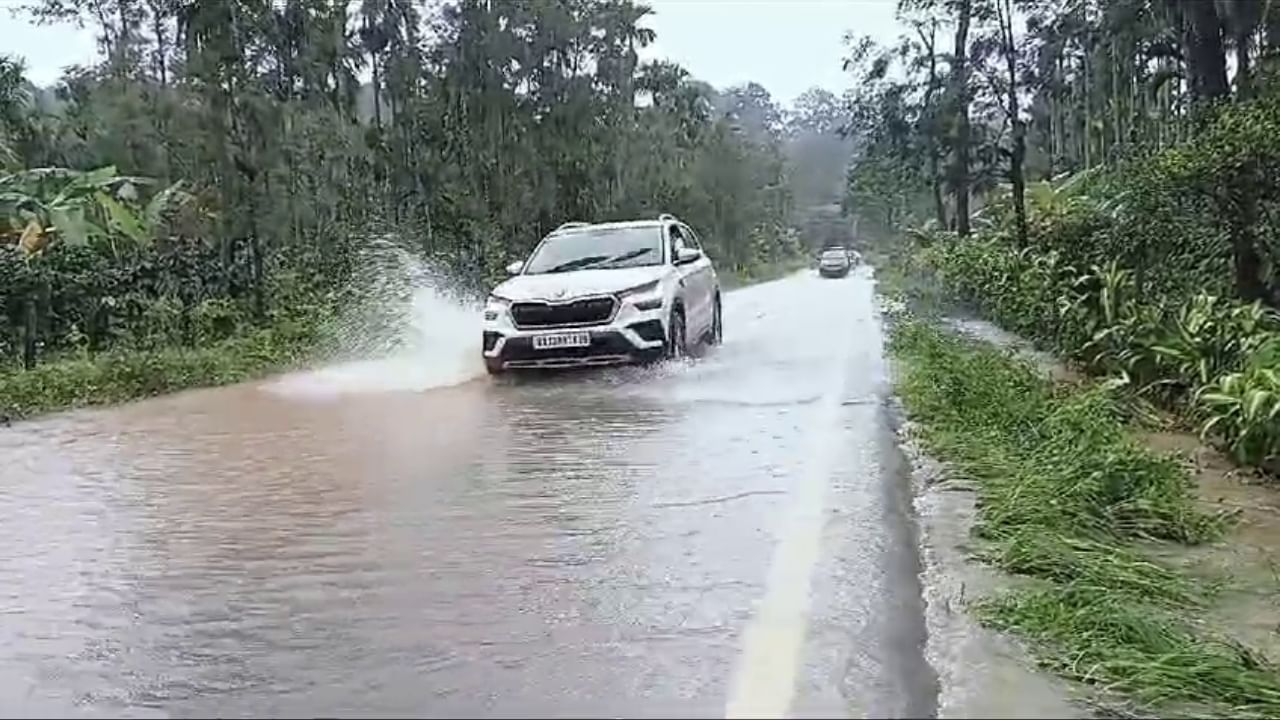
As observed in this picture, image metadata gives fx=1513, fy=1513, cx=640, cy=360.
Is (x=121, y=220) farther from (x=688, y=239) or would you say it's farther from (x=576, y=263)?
(x=688, y=239)

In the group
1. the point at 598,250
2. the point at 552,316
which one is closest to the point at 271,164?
the point at 598,250

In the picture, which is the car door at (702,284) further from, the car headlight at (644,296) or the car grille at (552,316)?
the car grille at (552,316)

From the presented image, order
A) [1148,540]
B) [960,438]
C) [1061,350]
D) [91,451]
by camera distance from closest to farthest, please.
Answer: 1. [1148,540]
2. [960,438]
3. [91,451]
4. [1061,350]

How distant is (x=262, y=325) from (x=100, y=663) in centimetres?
1390

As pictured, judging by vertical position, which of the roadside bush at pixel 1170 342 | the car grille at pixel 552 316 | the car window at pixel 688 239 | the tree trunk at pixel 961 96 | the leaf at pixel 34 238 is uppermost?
the tree trunk at pixel 961 96

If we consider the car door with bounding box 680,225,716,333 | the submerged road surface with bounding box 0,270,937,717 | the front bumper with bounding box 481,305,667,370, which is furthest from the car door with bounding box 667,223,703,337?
the submerged road surface with bounding box 0,270,937,717

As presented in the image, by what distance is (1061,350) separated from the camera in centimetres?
1335

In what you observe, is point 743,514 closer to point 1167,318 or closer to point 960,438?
point 960,438

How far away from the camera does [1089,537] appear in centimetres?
591

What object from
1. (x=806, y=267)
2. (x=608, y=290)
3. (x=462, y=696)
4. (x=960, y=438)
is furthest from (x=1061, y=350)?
(x=806, y=267)

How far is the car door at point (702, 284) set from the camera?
15512 millimetres

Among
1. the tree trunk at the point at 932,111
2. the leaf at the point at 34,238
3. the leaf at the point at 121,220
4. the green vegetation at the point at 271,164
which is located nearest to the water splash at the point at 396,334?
the green vegetation at the point at 271,164

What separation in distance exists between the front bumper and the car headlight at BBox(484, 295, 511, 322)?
3 centimetres

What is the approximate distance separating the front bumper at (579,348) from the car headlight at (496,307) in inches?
1.1
